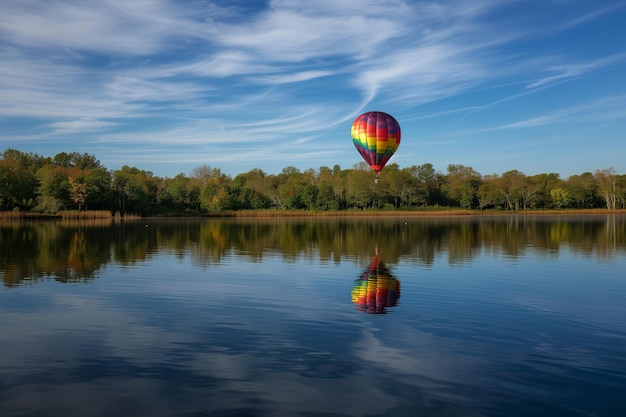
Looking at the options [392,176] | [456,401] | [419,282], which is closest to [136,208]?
[392,176]


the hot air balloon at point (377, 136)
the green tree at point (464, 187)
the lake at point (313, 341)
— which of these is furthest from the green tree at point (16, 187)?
the green tree at point (464, 187)

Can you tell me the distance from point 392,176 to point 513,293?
3825 inches

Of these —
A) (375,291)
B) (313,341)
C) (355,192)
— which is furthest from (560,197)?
(313,341)

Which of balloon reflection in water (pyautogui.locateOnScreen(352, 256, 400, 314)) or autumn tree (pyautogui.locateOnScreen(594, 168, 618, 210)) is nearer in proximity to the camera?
balloon reflection in water (pyautogui.locateOnScreen(352, 256, 400, 314))

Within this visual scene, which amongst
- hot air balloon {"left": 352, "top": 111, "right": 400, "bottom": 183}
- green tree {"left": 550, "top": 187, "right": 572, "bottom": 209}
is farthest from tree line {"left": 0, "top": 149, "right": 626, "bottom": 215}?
hot air balloon {"left": 352, "top": 111, "right": 400, "bottom": 183}

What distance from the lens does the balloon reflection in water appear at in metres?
12.8

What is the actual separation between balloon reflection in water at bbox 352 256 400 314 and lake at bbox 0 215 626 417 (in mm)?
72

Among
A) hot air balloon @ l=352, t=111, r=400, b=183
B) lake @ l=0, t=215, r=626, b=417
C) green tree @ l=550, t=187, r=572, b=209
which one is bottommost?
lake @ l=0, t=215, r=626, b=417

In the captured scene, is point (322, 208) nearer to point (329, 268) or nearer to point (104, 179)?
point (104, 179)

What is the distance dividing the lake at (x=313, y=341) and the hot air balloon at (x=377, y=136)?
29294 mm

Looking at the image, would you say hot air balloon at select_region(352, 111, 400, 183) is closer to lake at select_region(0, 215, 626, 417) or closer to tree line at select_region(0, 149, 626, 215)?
lake at select_region(0, 215, 626, 417)

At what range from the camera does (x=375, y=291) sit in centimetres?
1478

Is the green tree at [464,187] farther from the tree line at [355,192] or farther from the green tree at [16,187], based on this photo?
the green tree at [16,187]

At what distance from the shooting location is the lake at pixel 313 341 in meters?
6.73
